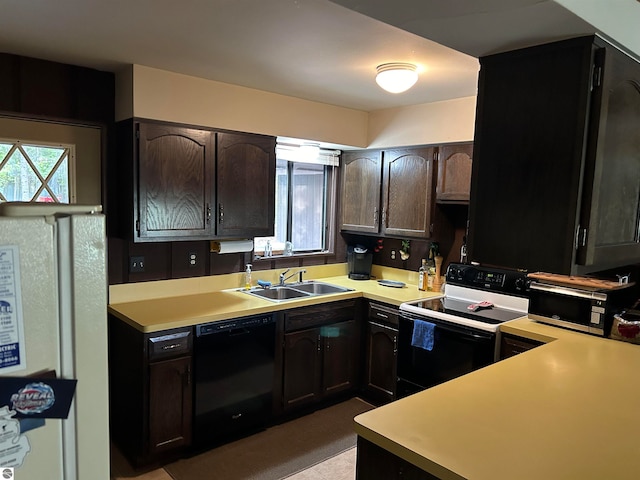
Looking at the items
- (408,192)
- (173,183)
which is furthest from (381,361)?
(173,183)

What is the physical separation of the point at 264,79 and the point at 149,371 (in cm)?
193

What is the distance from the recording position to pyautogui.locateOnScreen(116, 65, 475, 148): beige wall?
2.84 metres

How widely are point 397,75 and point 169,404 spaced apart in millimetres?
2305

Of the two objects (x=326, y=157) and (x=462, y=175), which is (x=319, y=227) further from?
(x=462, y=175)

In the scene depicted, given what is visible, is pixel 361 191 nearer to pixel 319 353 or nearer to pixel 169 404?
pixel 319 353

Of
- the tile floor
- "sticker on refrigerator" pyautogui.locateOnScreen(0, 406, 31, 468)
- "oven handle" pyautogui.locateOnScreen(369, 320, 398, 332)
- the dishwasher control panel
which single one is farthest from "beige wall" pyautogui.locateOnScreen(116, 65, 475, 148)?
"sticker on refrigerator" pyautogui.locateOnScreen(0, 406, 31, 468)

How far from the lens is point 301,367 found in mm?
3369

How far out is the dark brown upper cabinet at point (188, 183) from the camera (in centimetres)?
282

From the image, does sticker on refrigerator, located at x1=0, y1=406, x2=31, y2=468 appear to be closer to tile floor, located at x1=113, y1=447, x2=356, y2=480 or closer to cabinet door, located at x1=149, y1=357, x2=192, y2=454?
cabinet door, located at x1=149, y1=357, x2=192, y2=454

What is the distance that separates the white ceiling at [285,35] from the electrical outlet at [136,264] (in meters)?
1.21

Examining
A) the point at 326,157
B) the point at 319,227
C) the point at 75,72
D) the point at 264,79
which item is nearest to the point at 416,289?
the point at 319,227

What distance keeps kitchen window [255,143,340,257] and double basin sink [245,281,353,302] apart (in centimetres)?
32

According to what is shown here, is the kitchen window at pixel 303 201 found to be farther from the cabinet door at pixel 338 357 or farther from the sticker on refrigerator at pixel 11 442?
the sticker on refrigerator at pixel 11 442

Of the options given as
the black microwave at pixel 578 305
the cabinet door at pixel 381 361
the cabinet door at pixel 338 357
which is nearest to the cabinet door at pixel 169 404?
the cabinet door at pixel 338 357
